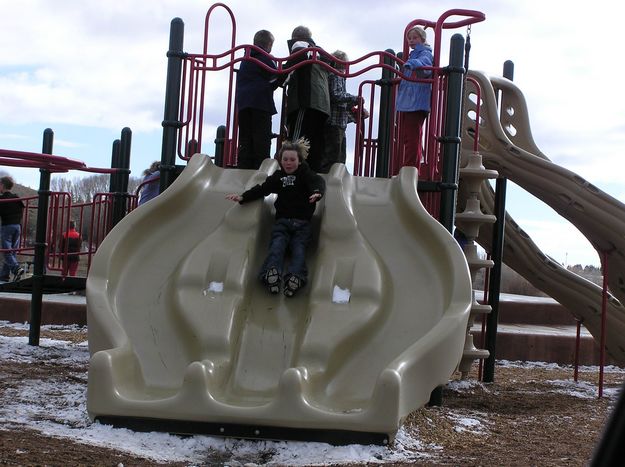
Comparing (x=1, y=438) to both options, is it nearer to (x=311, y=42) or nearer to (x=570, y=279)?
(x=311, y=42)

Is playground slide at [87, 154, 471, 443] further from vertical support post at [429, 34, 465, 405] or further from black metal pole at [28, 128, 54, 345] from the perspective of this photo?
black metal pole at [28, 128, 54, 345]

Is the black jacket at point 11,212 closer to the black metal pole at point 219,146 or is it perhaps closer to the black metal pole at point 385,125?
the black metal pole at point 219,146

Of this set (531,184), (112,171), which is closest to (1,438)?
(112,171)

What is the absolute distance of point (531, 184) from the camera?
939 centimetres

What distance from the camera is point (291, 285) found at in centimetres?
550

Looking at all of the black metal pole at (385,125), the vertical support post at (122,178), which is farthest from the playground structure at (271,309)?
the vertical support post at (122,178)

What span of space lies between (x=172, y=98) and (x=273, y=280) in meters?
2.21

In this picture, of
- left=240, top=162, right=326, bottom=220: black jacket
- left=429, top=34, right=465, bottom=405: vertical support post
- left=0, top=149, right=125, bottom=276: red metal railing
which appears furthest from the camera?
left=0, top=149, right=125, bottom=276: red metal railing

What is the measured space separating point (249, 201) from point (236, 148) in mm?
1430

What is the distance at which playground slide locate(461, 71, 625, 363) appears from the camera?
9234 mm

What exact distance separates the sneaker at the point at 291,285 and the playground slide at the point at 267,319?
0.23ft

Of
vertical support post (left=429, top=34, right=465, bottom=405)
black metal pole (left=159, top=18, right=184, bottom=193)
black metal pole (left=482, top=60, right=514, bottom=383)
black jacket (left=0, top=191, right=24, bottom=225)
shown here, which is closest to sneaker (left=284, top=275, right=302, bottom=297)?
vertical support post (left=429, top=34, right=465, bottom=405)

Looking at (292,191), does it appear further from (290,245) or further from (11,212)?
(11,212)

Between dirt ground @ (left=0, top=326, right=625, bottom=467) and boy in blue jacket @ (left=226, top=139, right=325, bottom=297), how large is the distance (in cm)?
124
